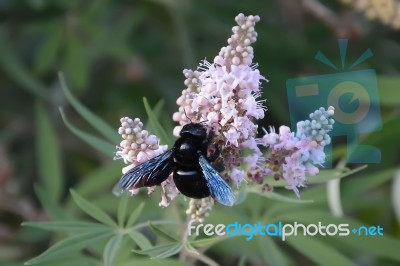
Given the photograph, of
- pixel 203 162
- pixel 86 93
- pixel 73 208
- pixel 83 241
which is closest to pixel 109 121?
pixel 86 93

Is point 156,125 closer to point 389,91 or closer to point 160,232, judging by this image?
point 160,232

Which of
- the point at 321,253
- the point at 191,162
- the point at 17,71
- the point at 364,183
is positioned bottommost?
the point at 321,253

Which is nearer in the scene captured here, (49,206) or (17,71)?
(49,206)

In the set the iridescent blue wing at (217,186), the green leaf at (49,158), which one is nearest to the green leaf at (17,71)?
the green leaf at (49,158)

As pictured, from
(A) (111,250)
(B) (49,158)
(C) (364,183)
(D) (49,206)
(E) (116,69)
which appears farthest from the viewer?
(E) (116,69)

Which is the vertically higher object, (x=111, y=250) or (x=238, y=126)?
(x=238, y=126)

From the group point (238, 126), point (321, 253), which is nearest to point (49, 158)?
point (321, 253)

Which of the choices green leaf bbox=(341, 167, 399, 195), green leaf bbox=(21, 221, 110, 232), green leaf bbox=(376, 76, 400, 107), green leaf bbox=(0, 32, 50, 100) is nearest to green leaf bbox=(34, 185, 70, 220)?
green leaf bbox=(21, 221, 110, 232)
